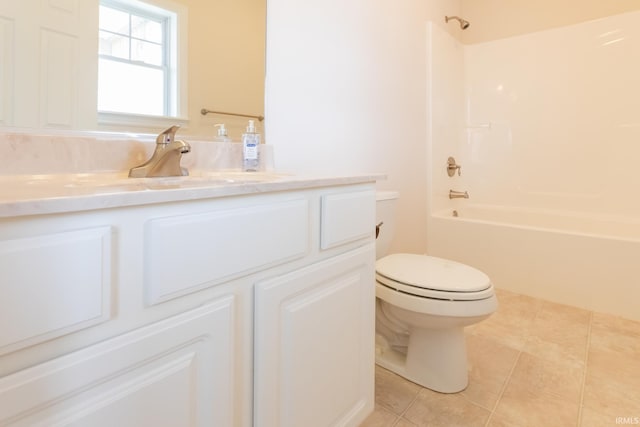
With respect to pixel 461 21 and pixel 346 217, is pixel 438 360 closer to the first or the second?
pixel 346 217

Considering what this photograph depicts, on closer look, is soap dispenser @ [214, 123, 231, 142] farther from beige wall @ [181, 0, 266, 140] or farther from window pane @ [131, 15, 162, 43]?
window pane @ [131, 15, 162, 43]

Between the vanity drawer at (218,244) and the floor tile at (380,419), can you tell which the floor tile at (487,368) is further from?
the vanity drawer at (218,244)

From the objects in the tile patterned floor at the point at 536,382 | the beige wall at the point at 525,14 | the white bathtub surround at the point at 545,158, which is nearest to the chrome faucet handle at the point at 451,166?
the white bathtub surround at the point at 545,158

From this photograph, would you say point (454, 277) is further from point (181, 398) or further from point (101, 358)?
point (101, 358)

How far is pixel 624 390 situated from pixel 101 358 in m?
1.73

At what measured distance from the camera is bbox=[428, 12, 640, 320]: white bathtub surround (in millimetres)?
2109

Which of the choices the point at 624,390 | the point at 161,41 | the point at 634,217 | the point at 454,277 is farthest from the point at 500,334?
the point at 161,41

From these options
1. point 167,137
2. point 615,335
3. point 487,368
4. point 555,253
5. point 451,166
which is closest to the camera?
point 167,137

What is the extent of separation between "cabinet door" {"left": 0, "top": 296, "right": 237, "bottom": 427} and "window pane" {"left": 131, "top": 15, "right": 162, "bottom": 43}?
86 centimetres

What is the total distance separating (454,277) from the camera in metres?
1.33

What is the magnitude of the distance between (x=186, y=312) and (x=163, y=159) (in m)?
0.50

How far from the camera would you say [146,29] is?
1071 millimetres

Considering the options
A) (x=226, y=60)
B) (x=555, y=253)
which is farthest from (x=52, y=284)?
(x=555, y=253)

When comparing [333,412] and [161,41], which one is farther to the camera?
[161,41]
